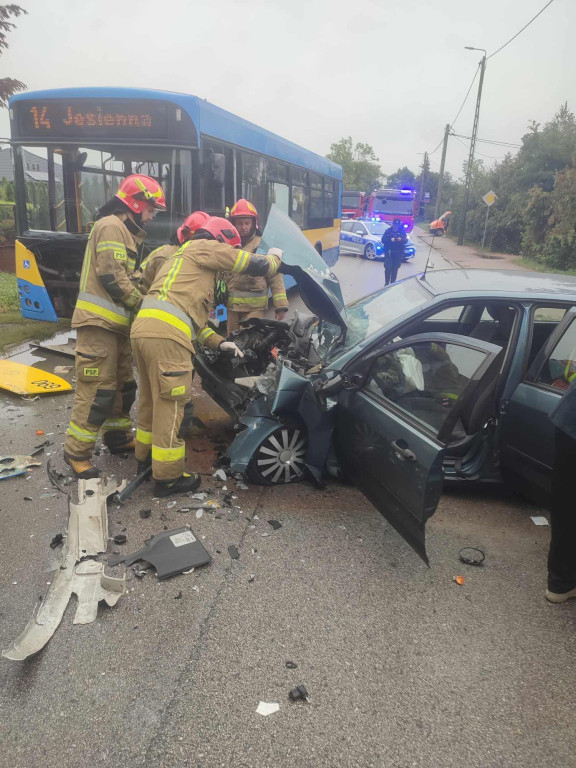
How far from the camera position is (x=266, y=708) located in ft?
7.29

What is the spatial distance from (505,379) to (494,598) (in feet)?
4.18

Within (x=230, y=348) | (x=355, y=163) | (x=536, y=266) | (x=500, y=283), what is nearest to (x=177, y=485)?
(x=230, y=348)

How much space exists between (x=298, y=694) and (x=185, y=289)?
249 cm

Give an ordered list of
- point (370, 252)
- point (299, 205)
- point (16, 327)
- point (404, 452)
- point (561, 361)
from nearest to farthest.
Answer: point (404, 452), point (561, 361), point (16, 327), point (299, 205), point (370, 252)

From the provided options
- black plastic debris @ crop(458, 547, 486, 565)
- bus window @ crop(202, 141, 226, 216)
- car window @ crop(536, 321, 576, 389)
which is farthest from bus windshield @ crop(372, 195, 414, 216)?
black plastic debris @ crop(458, 547, 486, 565)

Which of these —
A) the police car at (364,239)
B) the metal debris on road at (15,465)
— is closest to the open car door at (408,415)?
the metal debris on road at (15,465)

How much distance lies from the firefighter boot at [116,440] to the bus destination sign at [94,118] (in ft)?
12.0

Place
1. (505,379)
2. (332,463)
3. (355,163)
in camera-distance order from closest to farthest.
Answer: (505,379)
(332,463)
(355,163)

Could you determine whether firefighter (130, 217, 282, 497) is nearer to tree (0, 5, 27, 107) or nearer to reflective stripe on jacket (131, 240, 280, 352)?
reflective stripe on jacket (131, 240, 280, 352)

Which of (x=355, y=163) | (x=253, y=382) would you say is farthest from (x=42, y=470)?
(x=355, y=163)

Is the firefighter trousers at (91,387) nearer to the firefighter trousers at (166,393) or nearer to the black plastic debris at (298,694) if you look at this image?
the firefighter trousers at (166,393)

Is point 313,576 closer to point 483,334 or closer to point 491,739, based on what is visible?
point 491,739

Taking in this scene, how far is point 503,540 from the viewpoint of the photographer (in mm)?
3441

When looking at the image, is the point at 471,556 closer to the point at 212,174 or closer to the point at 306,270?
the point at 306,270
